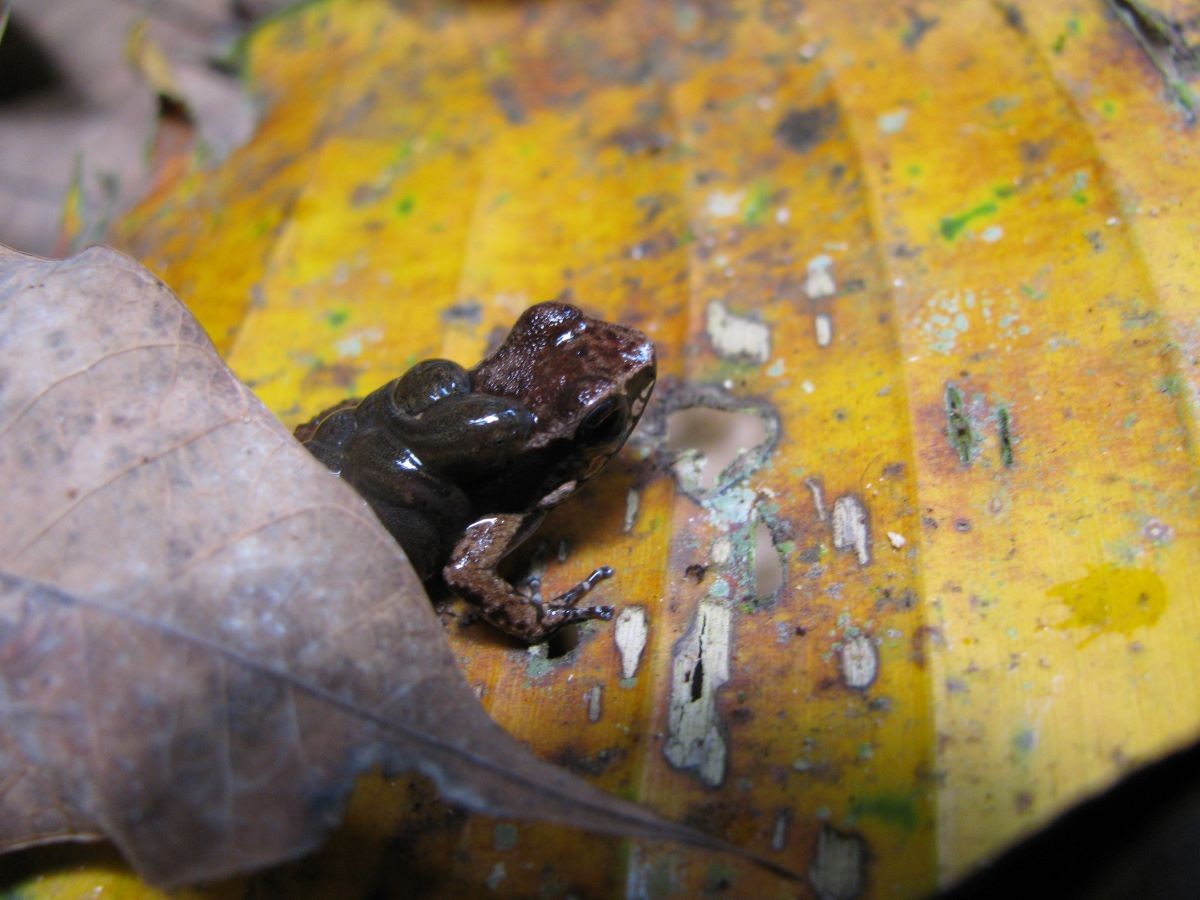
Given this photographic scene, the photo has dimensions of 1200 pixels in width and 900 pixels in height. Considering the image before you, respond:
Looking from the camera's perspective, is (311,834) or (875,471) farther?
(875,471)

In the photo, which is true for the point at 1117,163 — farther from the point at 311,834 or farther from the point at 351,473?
the point at 311,834

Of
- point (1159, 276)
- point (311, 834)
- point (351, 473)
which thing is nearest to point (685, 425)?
point (351, 473)

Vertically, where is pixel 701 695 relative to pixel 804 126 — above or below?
below

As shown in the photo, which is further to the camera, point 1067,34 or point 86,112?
point 86,112

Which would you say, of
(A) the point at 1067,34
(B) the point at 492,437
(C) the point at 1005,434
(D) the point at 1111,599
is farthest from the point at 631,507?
(A) the point at 1067,34

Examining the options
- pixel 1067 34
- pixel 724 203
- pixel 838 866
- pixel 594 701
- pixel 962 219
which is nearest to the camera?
pixel 838 866

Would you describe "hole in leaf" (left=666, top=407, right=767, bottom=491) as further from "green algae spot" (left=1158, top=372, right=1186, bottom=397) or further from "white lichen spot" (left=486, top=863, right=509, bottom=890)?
"white lichen spot" (left=486, top=863, right=509, bottom=890)

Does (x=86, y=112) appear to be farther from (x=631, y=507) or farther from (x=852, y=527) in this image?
(x=852, y=527)
